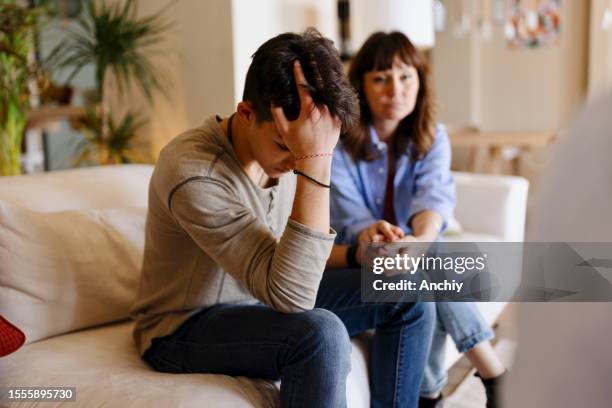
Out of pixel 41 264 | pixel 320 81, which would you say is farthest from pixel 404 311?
pixel 41 264

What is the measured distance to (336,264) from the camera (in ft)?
5.21

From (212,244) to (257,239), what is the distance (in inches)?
3.1

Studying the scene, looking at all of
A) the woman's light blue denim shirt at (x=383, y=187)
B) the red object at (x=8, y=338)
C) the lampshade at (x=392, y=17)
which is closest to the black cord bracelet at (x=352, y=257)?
the woman's light blue denim shirt at (x=383, y=187)

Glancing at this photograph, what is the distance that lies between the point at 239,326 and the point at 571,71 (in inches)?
167

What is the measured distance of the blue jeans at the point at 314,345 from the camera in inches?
43.3

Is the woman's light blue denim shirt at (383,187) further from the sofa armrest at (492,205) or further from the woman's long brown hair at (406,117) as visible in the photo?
the sofa armrest at (492,205)

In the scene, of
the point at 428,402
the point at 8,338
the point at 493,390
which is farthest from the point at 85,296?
the point at 493,390

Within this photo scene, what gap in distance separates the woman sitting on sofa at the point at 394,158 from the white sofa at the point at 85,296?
1.23 ft

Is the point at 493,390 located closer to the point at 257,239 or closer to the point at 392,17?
the point at 257,239

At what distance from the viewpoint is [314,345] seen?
43.1 inches

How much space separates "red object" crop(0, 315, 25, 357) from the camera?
4.03 ft

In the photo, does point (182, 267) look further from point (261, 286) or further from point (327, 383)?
point (327, 383)

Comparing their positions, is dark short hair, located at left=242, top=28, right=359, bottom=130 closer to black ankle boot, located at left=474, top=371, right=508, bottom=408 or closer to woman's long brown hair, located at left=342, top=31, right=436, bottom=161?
woman's long brown hair, located at left=342, top=31, right=436, bottom=161

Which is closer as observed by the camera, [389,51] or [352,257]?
[352,257]
